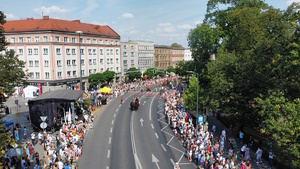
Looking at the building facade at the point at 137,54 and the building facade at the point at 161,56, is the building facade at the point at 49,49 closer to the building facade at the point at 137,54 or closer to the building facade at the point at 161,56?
the building facade at the point at 137,54

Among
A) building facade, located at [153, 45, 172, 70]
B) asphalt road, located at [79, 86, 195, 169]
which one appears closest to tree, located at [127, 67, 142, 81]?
building facade, located at [153, 45, 172, 70]

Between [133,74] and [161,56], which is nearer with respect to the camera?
[133,74]

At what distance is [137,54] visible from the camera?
104 meters

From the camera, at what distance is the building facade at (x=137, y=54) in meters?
95.6

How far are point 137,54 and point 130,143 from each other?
78.2 meters

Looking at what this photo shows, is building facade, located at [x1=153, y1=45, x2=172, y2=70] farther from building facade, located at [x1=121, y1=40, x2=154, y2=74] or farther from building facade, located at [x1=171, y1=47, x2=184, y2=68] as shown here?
building facade, located at [x1=121, y1=40, x2=154, y2=74]

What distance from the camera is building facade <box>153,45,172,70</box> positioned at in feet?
390

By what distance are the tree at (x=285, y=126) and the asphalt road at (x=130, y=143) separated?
299 inches

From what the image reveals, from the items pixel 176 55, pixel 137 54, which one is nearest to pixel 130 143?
pixel 137 54

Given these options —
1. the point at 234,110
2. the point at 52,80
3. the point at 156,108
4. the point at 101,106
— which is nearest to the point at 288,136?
the point at 234,110

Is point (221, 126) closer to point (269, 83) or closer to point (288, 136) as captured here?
point (269, 83)

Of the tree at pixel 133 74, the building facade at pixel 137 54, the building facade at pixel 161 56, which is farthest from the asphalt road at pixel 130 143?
the building facade at pixel 161 56

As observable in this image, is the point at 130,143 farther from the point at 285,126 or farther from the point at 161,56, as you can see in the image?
the point at 161,56

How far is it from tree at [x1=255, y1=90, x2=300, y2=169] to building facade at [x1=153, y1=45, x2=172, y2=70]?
323 feet
